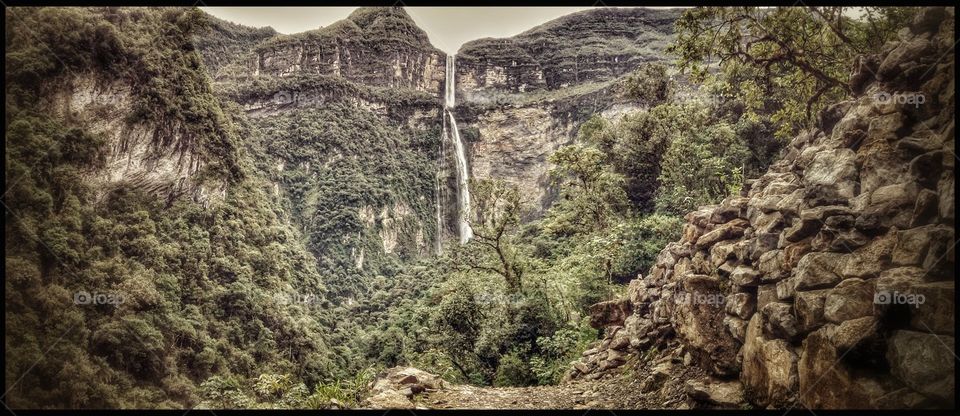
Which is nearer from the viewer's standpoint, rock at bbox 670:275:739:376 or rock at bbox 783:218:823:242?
rock at bbox 783:218:823:242

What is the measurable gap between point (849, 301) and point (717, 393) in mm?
1879

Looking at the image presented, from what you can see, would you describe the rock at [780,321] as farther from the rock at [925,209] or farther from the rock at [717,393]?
the rock at [925,209]

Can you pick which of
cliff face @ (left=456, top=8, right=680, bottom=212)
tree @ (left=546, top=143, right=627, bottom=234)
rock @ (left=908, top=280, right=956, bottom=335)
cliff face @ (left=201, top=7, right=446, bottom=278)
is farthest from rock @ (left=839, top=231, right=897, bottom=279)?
cliff face @ (left=456, top=8, right=680, bottom=212)

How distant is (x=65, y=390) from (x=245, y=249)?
23.0 meters

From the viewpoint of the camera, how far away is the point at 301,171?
88.1 metres

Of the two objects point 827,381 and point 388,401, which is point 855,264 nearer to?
point 827,381

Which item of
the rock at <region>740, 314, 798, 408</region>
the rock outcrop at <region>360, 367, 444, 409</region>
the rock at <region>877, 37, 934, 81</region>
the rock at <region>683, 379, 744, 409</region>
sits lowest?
the rock outcrop at <region>360, 367, 444, 409</region>

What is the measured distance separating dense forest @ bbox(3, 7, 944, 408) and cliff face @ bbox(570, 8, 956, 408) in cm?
231

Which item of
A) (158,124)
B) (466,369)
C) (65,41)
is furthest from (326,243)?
(466,369)

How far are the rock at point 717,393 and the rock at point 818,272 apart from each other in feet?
4.84

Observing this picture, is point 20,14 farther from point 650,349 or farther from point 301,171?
point 301,171

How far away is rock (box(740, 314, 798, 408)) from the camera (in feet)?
16.1

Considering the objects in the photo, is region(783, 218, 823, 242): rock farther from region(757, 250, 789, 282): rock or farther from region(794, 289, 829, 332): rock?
region(794, 289, 829, 332): rock

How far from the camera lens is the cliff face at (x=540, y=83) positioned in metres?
90.6
